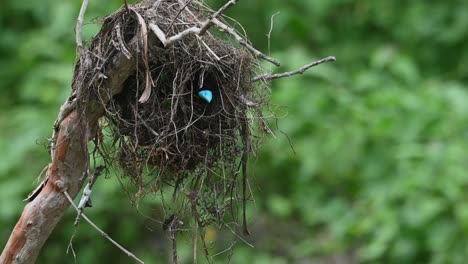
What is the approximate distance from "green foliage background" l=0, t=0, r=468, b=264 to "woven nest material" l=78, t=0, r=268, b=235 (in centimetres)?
159

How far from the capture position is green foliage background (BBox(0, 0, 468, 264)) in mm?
3785

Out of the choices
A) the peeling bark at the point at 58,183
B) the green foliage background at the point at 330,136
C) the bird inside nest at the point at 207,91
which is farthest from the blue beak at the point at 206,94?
the green foliage background at the point at 330,136

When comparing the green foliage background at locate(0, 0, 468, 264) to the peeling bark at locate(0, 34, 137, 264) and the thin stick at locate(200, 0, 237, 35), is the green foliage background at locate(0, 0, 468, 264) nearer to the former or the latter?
the peeling bark at locate(0, 34, 137, 264)

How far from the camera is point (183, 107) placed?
1848 mm

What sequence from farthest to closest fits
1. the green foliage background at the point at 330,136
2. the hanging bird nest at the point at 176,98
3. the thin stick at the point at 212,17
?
1. the green foliage background at the point at 330,136
2. the hanging bird nest at the point at 176,98
3. the thin stick at the point at 212,17

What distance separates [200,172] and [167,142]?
0.14m

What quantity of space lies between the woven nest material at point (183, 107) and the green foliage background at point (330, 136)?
159 centimetres

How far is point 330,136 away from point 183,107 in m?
2.40

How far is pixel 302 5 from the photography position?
469 cm

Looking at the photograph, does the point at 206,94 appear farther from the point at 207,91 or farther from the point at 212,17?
the point at 212,17

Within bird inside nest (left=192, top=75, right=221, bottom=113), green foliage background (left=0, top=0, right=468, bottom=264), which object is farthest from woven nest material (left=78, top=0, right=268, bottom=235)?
green foliage background (left=0, top=0, right=468, bottom=264)

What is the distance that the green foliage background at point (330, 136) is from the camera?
12.4ft

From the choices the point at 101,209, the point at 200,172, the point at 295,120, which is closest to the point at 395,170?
the point at 295,120

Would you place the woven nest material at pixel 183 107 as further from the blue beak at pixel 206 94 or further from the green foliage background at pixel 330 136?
the green foliage background at pixel 330 136
